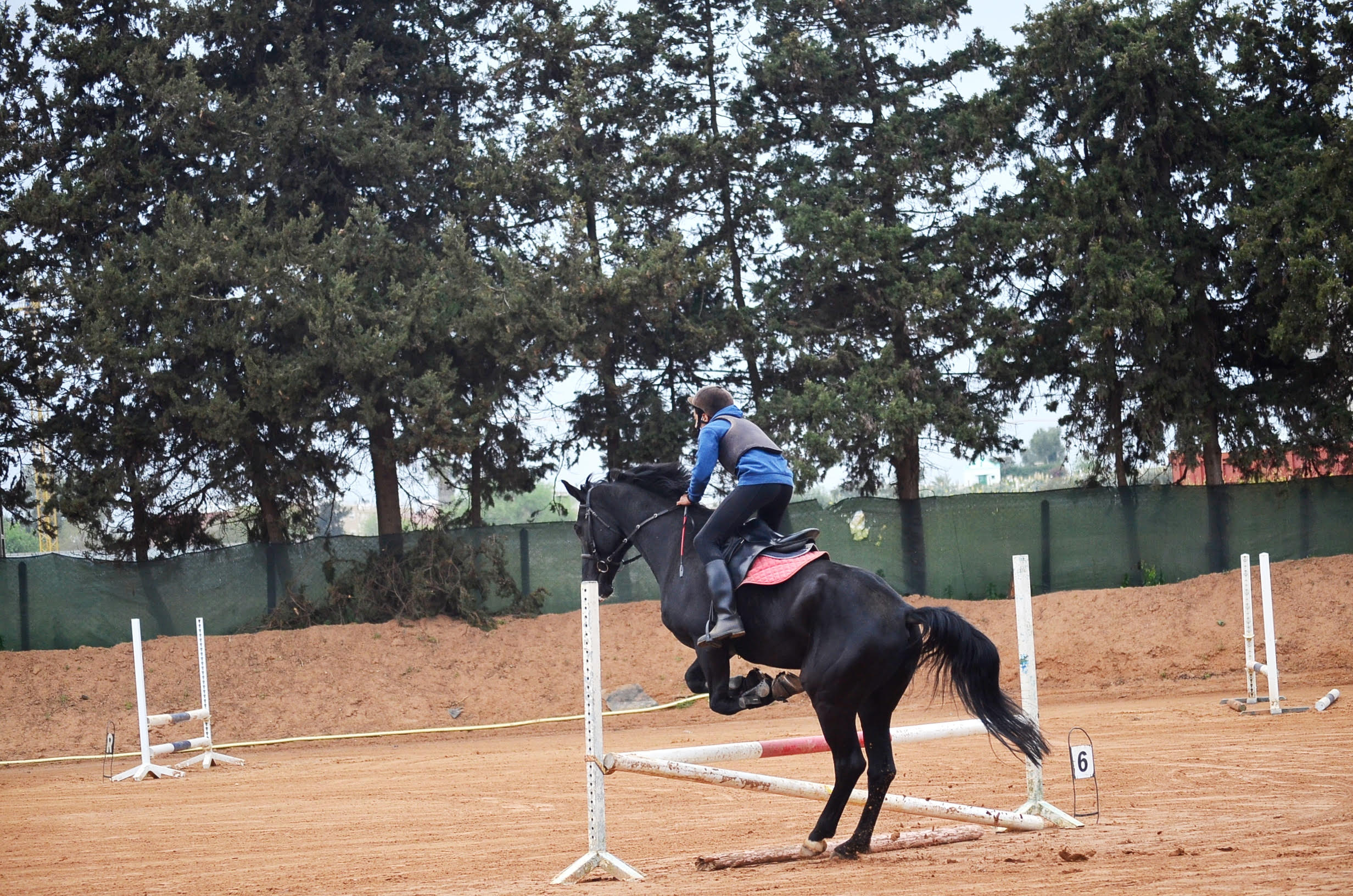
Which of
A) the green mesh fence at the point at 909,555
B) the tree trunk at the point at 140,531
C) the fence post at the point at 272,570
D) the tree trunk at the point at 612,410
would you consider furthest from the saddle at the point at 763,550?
the tree trunk at the point at 140,531

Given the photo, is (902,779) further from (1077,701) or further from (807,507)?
(807,507)

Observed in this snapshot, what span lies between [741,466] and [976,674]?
200cm

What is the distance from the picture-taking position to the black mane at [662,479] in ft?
27.9

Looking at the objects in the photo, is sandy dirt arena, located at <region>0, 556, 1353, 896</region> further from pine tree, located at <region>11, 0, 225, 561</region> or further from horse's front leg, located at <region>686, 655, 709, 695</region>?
pine tree, located at <region>11, 0, 225, 561</region>

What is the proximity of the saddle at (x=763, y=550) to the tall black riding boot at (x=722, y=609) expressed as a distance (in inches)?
4.2

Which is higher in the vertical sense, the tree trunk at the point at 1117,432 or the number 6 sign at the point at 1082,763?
the tree trunk at the point at 1117,432

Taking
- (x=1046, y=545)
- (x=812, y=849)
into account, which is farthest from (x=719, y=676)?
(x=1046, y=545)

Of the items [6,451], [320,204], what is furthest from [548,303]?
[6,451]

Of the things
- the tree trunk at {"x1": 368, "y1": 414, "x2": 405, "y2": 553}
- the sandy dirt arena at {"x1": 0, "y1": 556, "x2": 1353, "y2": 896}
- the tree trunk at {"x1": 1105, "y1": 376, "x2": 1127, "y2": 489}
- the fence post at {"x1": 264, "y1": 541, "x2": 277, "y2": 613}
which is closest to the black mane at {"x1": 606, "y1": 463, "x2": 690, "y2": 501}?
the sandy dirt arena at {"x1": 0, "y1": 556, "x2": 1353, "y2": 896}

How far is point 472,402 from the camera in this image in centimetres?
2280

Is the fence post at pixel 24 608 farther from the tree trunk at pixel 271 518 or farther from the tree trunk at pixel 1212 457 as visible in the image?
the tree trunk at pixel 1212 457

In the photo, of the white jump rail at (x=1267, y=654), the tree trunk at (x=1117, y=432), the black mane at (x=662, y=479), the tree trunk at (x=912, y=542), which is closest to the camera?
the black mane at (x=662, y=479)

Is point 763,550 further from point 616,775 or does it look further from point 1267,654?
point 1267,654

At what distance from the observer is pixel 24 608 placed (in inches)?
851
